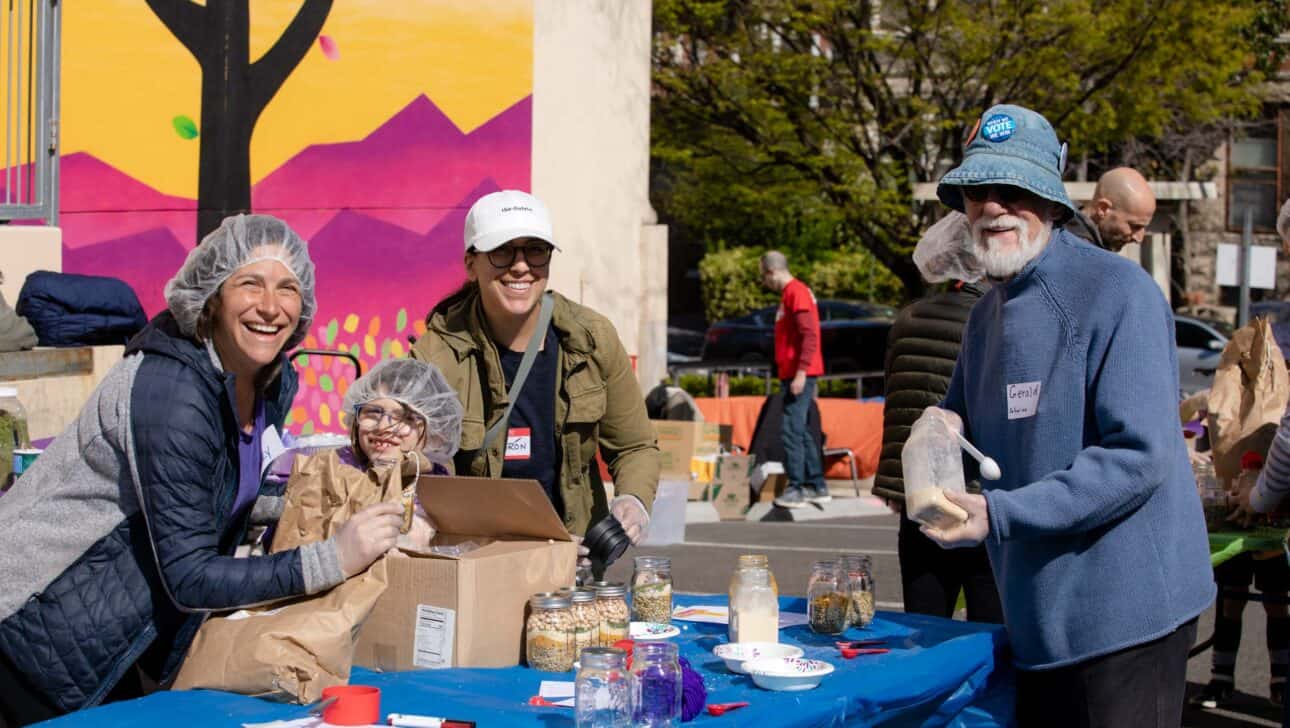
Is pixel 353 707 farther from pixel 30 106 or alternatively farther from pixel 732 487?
pixel 732 487

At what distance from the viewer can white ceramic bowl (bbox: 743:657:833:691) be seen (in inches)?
135

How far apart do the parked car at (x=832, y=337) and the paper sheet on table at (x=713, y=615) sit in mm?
18657

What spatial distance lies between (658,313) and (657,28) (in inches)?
282

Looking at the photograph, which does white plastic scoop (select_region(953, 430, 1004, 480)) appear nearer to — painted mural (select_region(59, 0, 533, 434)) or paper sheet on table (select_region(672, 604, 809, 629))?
paper sheet on table (select_region(672, 604, 809, 629))

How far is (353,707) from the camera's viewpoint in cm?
307

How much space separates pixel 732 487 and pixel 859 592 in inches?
330

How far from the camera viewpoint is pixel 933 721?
3.84 metres

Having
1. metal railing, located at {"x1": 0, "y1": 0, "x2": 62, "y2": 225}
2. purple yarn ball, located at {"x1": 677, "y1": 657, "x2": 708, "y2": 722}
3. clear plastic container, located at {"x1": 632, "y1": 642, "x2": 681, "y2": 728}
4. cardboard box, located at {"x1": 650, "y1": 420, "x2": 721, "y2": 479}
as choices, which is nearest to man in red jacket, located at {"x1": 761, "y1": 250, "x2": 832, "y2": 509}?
cardboard box, located at {"x1": 650, "y1": 420, "x2": 721, "y2": 479}

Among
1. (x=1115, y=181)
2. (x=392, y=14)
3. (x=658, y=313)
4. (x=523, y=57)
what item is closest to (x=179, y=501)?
(x=1115, y=181)

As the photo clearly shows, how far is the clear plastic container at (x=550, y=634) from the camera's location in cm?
356

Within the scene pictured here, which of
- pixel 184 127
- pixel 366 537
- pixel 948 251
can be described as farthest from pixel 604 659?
pixel 184 127

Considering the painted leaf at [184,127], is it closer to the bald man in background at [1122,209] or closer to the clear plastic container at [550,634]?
the bald man in background at [1122,209]

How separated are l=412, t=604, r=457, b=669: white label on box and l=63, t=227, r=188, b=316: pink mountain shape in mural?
568cm

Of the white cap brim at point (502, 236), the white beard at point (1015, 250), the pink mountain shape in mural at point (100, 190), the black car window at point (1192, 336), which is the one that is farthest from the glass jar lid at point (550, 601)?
the black car window at point (1192, 336)
